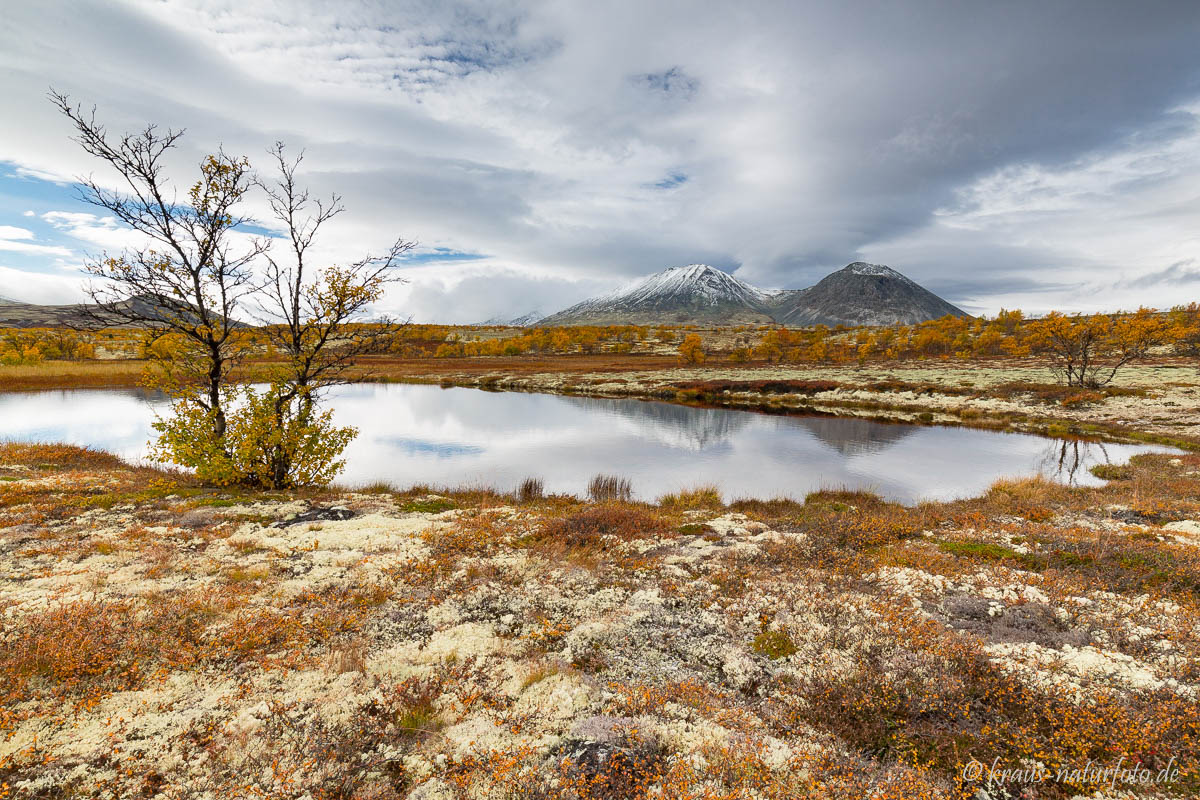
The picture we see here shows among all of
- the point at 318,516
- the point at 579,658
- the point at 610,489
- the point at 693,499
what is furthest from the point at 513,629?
the point at 610,489

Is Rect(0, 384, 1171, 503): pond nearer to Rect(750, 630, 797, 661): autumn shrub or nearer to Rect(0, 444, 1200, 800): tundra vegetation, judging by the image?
Rect(0, 444, 1200, 800): tundra vegetation

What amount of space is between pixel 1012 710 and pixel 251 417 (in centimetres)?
2059

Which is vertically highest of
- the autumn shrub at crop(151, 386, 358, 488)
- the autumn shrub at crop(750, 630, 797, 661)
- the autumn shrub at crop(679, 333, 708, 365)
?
the autumn shrub at crop(679, 333, 708, 365)

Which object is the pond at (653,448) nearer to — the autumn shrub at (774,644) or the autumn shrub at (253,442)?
the autumn shrub at (253,442)

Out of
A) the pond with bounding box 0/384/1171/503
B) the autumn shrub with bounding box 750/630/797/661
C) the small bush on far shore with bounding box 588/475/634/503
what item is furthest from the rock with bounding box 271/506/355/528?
the autumn shrub with bounding box 750/630/797/661

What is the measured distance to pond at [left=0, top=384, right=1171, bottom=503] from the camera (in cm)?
2464

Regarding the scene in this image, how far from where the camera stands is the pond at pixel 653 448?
24641 millimetres

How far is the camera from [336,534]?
1226 centimetres

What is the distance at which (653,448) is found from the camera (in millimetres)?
33219

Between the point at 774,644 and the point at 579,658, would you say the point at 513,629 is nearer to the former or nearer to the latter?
the point at 579,658

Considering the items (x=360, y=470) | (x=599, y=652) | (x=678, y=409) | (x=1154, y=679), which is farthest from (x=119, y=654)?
(x=678, y=409)

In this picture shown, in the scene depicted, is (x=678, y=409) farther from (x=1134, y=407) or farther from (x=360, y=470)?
(x=1134, y=407)

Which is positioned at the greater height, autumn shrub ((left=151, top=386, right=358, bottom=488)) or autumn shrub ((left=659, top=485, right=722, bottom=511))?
autumn shrub ((left=151, top=386, right=358, bottom=488))

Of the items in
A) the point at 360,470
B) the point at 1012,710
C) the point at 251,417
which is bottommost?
the point at 360,470
